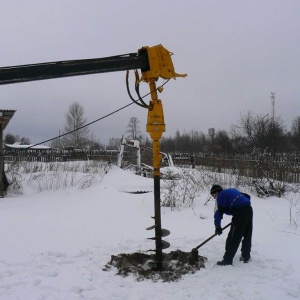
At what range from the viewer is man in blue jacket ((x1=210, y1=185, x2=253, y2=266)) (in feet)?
17.2

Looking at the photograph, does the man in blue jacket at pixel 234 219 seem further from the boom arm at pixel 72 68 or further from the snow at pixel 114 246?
the boom arm at pixel 72 68

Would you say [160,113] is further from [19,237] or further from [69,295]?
[19,237]

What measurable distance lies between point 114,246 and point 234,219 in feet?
7.89

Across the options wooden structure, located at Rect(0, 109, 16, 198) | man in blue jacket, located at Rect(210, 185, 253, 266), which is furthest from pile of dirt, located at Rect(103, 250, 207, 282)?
wooden structure, located at Rect(0, 109, 16, 198)

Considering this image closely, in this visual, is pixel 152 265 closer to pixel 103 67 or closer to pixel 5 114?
pixel 103 67

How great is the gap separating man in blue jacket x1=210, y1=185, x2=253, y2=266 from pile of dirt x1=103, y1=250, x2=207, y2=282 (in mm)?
514

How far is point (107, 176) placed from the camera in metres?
13.7

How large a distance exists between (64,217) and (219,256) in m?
4.55

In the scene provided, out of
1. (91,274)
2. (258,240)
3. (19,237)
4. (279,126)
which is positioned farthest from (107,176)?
(279,126)

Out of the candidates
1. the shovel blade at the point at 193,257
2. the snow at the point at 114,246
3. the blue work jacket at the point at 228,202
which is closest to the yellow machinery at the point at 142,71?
the shovel blade at the point at 193,257

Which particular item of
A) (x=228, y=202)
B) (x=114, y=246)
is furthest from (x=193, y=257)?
(x=114, y=246)

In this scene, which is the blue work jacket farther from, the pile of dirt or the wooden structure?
the wooden structure

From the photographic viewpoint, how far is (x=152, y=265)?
555 centimetres

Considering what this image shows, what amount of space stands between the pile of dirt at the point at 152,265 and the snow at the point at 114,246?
0.13 m
